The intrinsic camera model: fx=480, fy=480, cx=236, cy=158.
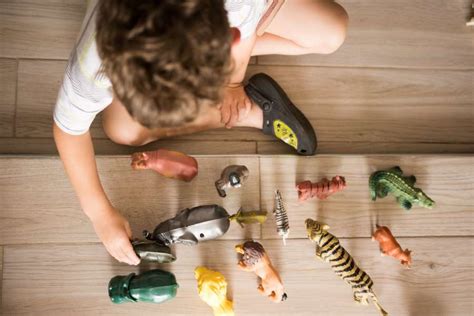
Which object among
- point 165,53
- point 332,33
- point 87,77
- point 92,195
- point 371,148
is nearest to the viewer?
point 165,53

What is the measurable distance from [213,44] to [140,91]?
0.31ft

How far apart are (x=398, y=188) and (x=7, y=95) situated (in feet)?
2.47

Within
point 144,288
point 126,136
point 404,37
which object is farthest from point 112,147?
point 404,37

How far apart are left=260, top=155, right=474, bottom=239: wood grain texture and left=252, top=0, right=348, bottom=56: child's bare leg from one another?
21cm

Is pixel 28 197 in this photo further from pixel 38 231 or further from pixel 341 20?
pixel 341 20

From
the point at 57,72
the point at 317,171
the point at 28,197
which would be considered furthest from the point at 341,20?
the point at 28,197

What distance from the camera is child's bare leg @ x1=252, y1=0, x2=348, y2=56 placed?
0.86 meters

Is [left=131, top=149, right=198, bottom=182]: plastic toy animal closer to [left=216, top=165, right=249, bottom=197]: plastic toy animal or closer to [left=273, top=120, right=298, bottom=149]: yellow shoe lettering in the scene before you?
[left=216, top=165, right=249, bottom=197]: plastic toy animal

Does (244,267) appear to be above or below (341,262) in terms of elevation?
below

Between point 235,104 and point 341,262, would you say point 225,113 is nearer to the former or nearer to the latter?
point 235,104

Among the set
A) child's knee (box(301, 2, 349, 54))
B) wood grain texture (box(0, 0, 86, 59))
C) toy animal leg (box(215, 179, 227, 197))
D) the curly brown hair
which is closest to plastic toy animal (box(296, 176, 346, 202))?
toy animal leg (box(215, 179, 227, 197))

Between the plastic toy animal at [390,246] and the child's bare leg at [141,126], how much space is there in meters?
0.30

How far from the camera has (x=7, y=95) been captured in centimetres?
92

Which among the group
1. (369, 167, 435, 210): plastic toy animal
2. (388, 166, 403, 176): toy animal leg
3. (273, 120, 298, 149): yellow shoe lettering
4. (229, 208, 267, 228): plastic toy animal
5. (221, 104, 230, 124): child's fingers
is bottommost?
(229, 208, 267, 228): plastic toy animal
